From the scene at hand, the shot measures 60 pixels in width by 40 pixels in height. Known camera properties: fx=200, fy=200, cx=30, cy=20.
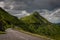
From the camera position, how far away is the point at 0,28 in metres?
97.9
